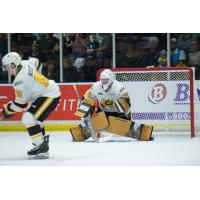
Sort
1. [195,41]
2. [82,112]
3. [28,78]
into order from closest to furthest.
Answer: [28,78] → [82,112] → [195,41]

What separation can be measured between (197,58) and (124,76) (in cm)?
75

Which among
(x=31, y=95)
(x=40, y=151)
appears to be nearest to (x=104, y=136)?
(x=40, y=151)

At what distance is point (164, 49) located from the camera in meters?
6.59

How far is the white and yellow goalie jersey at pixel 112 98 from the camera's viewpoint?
5855 millimetres

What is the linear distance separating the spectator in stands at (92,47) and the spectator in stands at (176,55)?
0.77 metres

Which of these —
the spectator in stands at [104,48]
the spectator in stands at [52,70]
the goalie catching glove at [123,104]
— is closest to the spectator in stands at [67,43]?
the spectator in stands at [52,70]

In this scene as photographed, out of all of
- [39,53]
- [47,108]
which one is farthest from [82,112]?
[47,108]

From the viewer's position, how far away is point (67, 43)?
646cm

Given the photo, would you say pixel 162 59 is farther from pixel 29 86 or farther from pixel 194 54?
pixel 29 86

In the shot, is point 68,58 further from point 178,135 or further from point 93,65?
point 178,135

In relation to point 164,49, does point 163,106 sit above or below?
below

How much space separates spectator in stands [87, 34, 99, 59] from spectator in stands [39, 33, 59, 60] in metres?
0.32

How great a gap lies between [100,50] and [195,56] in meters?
0.97

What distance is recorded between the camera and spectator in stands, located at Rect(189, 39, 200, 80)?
6328 millimetres
